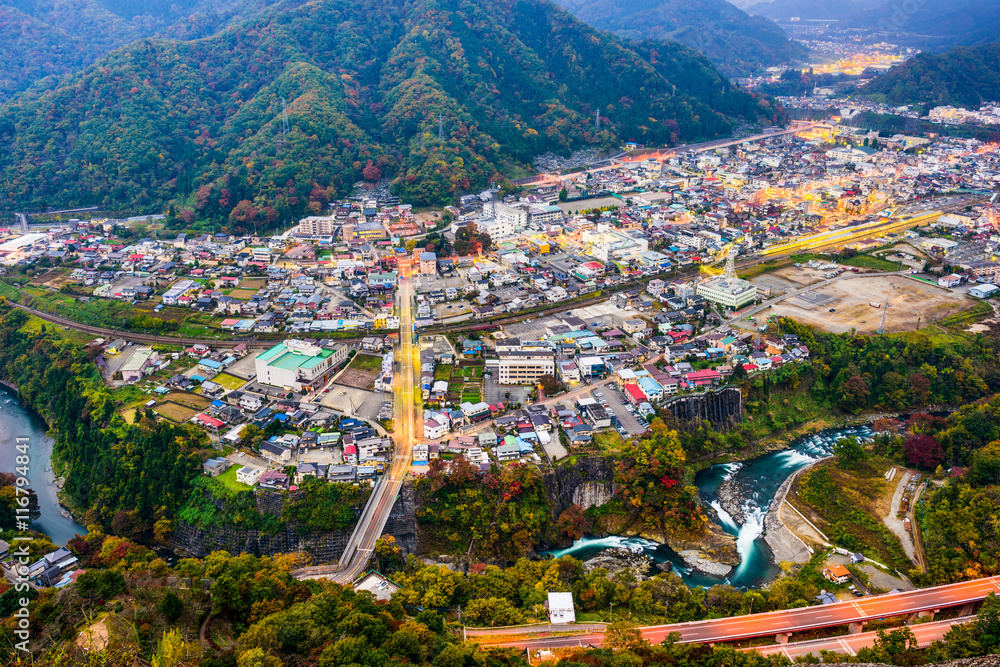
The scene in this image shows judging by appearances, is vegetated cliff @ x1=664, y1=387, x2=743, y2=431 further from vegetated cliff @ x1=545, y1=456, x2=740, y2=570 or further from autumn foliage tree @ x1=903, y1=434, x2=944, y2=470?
autumn foliage tree @ x1=903, y1=434, x2=944, y2=470

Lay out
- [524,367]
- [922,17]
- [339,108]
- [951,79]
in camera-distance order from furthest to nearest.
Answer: [922,17] → [951,79] → [339,108] → [524,367]

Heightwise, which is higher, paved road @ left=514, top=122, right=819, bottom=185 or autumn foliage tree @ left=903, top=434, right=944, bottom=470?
paved road @ left=514, top=122, right=819, bottom=185

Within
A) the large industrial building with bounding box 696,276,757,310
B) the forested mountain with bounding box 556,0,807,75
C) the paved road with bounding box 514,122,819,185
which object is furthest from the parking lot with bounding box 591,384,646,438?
the forested mountain with bounding box 556,0,807,75

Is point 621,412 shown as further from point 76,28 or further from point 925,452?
point 76,28

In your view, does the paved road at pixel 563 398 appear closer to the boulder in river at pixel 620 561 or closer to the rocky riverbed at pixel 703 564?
the boulder in river at pixel 620 561

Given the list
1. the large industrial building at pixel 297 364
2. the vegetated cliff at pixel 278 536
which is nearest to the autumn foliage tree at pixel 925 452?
the vegetated cliff at pixel 278 536

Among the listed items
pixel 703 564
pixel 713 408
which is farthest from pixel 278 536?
pixel 713 408

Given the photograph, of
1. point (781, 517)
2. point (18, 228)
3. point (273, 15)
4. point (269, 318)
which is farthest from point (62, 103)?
point (781, 517)
